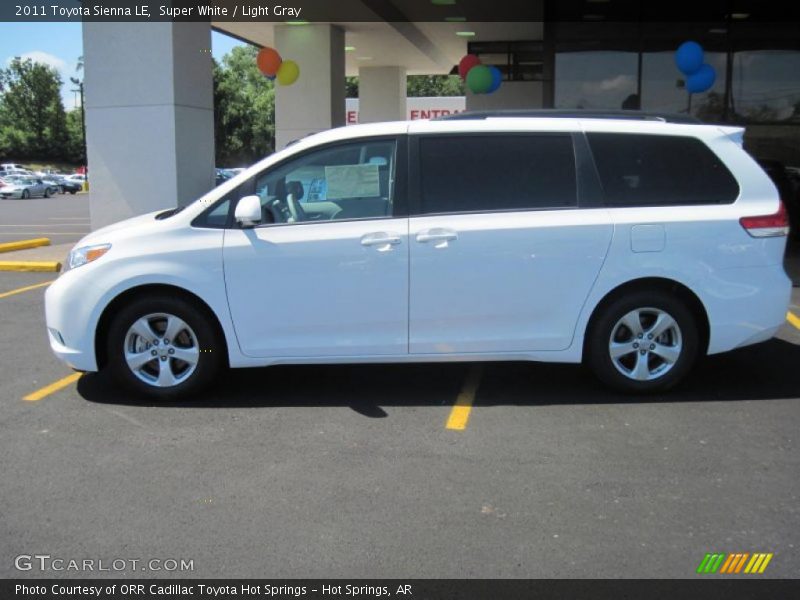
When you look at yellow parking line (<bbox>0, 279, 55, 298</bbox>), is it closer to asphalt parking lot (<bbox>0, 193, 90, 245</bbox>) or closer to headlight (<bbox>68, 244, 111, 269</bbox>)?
headlight (<bbox>68, 244, 111, 269</bbox>)

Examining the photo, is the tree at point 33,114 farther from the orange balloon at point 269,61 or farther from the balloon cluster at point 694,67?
the balloon cluster at point 694,67

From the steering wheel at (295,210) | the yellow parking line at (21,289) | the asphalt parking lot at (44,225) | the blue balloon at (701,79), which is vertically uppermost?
the blue balloon at (701,79)

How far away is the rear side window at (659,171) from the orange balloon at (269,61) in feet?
43.0

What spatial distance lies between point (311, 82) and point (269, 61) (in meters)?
2.05

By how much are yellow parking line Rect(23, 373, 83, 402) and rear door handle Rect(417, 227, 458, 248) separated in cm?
297

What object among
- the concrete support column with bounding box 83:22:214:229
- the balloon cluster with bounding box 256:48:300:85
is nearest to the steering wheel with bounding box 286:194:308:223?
the concrete support column with bounding box 83:22:214:229

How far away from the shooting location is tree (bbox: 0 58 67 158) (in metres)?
86.8

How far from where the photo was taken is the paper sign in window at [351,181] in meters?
5.48

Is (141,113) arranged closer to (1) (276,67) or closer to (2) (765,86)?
(1) (276,67)

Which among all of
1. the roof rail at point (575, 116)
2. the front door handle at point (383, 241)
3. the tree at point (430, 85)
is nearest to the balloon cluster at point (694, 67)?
the roof rail at point (575, 116)

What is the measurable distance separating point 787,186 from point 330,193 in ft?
38.0

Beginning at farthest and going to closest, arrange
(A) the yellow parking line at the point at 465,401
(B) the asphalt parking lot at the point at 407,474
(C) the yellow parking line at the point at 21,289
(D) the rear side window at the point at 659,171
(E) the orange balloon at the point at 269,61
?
(E) the orange balloon at the point at 269,61
(C) the yellow parking line at the point at 21,289
(D) the rear side window at the point at 659,171
(A) the yellow parking line at the point at 465,401
(B) the asphalt parking lot at the point at 407,474

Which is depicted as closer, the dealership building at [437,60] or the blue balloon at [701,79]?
the dealership building at [437,60]

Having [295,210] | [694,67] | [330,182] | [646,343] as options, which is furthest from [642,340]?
[694,67]
